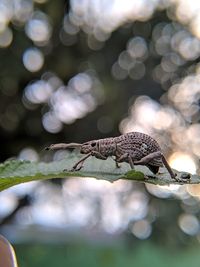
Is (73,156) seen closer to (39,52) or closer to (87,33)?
(39,52)

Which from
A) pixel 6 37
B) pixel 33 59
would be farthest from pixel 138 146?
pixel 33 59

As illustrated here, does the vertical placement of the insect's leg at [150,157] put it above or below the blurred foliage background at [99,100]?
below

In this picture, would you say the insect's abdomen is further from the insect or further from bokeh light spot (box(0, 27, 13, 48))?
bokeh light spot (box(0, 27, 13, 48))

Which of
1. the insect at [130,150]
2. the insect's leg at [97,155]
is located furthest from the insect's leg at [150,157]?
the insect's leg at [97,155]

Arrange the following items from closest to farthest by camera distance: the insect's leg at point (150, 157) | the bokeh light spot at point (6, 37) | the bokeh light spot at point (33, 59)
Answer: the insect's leg at point (150, 157) < the bokeh light spot at point (6, 37) < the bokeh light spot at point (33, 59)

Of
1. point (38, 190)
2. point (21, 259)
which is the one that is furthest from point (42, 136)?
point (21, 259)

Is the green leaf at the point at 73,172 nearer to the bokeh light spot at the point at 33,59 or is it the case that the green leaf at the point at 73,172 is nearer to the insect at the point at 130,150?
the insect at the point at 130,150

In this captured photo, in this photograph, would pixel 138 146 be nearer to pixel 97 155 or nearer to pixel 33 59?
pixel 97 155
